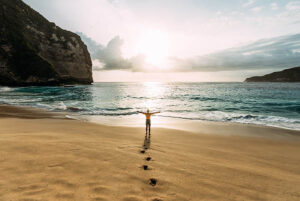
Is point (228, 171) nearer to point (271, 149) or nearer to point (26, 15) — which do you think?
point (271, 149)

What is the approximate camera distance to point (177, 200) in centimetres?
296

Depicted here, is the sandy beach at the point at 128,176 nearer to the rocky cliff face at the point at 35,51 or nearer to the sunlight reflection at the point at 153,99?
the sunlight reflection at the point at 153,99

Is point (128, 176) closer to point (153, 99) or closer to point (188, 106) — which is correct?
point (188, 106)

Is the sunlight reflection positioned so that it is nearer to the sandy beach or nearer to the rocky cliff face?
the sandy beach

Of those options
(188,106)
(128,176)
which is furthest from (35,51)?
(128,176)

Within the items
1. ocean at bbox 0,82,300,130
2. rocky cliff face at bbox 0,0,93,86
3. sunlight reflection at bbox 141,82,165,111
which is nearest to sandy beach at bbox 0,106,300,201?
ocean at bbox 0,82,300,130

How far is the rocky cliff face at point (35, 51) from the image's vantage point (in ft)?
238

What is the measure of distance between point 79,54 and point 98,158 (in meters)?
120

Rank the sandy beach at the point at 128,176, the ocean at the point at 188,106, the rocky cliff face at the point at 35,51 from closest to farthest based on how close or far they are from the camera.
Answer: the sandy beach at the point at 128,176
the ocean at the point at 188,106
the rocky cliff face at the point at 35,51

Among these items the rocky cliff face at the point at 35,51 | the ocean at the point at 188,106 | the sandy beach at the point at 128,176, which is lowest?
the ocean at the point at 188,106

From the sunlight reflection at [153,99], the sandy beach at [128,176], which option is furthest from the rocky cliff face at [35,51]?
the sandy beach at [128,176]

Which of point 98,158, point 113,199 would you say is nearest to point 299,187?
point 113,199

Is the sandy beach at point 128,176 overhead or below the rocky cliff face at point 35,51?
below

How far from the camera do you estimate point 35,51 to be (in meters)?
80.5
